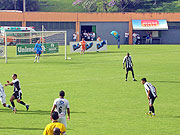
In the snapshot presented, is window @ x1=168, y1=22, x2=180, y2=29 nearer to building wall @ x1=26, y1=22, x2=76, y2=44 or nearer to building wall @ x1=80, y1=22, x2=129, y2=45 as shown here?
building wall @ x1=80, y1=22, x2=129, y2=45

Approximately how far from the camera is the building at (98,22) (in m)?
74.0

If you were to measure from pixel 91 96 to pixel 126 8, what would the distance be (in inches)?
3059

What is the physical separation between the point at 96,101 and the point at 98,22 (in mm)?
58574

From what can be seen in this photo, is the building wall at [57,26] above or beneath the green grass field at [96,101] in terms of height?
above

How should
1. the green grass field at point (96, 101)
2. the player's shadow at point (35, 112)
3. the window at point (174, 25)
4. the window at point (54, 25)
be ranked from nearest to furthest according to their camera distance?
the green grass field at point (96, 101) → the player's shadow at point (35, 112) → the window at point (54, 25) → the window at point (174, 25)

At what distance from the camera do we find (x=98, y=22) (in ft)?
256

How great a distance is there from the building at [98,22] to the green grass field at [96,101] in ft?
130

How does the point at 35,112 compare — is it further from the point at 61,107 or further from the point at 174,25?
the point at 174,25

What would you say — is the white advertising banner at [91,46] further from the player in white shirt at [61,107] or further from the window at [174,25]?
the player in white shirt at [61,107]

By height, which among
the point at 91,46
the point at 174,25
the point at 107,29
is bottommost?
the point at 91,46

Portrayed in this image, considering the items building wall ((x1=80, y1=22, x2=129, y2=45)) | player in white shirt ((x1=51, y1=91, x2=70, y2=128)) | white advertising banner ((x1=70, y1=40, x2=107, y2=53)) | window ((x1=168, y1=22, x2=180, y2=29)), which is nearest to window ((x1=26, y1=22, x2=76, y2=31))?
building wall ((x1=80, y1=22, x2=129, y2=45))

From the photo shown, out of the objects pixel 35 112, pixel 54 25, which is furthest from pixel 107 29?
pixel 35 112

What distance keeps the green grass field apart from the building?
1560 inches

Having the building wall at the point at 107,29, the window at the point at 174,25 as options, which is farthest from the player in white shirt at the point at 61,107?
the window at the point at 174,25
